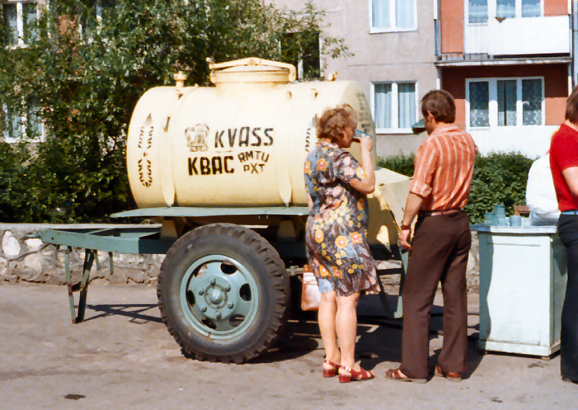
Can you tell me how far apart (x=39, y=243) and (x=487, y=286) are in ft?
18.7

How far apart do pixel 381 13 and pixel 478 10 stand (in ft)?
10.4

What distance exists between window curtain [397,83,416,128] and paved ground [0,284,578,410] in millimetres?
17391

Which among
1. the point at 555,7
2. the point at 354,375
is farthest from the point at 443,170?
the point at 555,7

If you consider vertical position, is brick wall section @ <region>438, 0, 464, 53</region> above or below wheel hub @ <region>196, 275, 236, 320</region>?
above

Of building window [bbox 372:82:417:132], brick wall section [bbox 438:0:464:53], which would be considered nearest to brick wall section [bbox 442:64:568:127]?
brick wall section [bbox 438:0:464:53]

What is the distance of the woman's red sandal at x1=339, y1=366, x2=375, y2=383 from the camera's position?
16.8 ft

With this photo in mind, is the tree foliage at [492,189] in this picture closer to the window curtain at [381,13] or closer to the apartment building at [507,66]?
the apartment building at [507,66]

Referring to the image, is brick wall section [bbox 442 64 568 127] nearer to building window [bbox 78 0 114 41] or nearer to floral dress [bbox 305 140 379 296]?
building window [bbox 78 0 114 41]

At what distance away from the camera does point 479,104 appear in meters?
24.6

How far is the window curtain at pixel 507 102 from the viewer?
24.4 meters

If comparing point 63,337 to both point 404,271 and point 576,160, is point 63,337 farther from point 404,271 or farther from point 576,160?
point 576,160

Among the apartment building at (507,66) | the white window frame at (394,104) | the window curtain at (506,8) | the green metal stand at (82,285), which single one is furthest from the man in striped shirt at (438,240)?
the window curtain at (506,8)

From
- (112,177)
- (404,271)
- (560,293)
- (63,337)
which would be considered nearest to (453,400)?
(404,271)

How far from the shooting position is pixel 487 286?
5.86m
